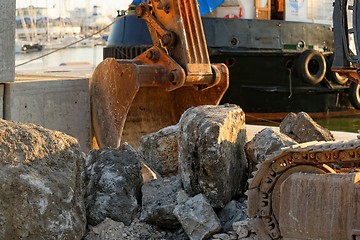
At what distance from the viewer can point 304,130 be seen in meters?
6.92

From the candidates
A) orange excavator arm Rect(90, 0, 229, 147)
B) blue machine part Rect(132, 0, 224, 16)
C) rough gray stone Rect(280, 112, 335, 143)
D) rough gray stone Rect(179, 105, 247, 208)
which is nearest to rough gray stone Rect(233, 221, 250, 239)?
rough gray stone Rect(179, 105, 247, 208)

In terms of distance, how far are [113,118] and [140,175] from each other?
8.21 ft

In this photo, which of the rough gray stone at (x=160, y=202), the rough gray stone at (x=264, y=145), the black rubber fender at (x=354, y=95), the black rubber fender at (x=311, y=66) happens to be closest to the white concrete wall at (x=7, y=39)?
the rough gray stone at (x=160, y=202)

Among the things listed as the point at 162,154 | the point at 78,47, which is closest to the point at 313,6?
the point at 162,154

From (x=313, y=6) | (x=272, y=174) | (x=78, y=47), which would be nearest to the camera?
(x=272, y=174)

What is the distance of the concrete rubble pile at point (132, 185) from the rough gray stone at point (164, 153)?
11.1 inches

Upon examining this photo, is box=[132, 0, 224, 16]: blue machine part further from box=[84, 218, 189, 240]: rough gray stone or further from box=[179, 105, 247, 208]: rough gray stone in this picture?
box=[84, 218, 189, 240]: rough gray stone

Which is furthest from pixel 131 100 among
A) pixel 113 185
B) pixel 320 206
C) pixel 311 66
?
pixel 311 66

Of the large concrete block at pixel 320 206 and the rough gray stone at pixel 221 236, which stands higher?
the large concrete block at pixel 320 206

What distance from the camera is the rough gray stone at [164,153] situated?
281 inches

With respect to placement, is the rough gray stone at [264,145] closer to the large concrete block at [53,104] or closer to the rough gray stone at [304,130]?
the rough gray stone at [304,130]

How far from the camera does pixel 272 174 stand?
5.41 meters

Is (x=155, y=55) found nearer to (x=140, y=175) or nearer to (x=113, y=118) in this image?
(x=113, y=118)

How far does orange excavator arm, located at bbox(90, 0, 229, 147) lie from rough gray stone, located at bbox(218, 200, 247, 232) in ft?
9.18
